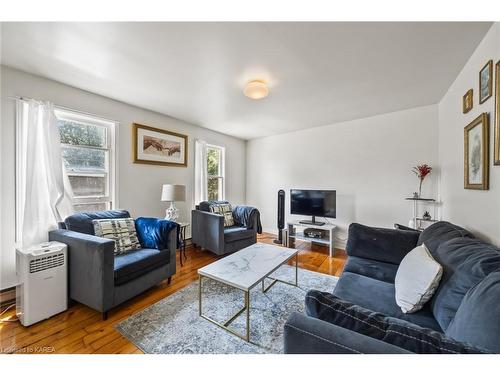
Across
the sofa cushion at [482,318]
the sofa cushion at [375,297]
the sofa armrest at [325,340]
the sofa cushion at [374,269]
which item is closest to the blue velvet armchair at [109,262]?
the sofa armrest at [325,340]

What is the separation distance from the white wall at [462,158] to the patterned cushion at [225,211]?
2.92 metres

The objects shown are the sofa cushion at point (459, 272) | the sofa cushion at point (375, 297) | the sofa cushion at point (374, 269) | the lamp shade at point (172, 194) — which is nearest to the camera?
the sofa cushion at point (459, 272)

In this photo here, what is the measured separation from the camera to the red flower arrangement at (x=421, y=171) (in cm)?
281

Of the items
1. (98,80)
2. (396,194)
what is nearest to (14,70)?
(98,80)

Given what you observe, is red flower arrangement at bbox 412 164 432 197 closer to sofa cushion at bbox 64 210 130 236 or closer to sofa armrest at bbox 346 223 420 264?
sofa armrest at bbox 346 223 420 264

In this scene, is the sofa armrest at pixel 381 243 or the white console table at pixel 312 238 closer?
the sofa armrest at pixel 381 243

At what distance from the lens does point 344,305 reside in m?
0.79

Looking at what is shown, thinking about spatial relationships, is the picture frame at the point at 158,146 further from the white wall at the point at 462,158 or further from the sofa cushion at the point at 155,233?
the white wall at the point at 462,158

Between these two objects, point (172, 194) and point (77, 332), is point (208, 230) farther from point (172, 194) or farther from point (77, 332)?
point (77, 332)

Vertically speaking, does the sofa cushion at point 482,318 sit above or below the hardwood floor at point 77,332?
above

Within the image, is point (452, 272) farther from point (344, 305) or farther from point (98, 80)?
point (98, 80)

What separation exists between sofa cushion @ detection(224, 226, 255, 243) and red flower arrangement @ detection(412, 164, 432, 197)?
8.60 ft

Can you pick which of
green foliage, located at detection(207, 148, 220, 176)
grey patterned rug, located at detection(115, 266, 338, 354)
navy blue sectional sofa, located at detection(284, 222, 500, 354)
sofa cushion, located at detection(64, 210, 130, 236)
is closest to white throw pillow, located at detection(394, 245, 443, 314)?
navy blue sectional sofa, located at detection(284, 222, 500, 354)
